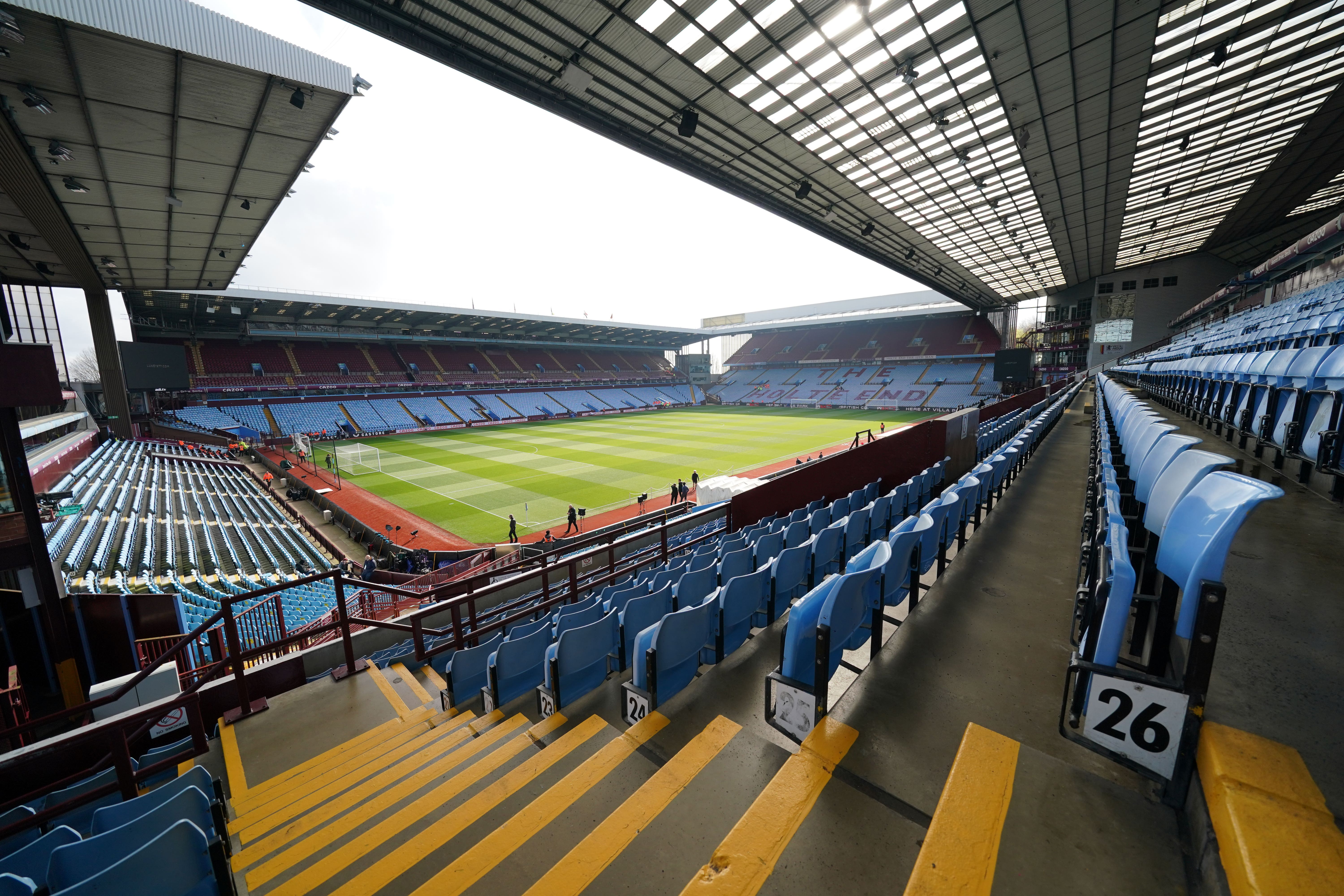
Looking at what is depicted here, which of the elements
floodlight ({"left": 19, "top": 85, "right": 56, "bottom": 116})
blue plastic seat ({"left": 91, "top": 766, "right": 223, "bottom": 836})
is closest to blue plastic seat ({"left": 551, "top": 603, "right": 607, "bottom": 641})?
blue plastic seat ({"left": 91, "top": 766, "right": 223, "bottom": 836})

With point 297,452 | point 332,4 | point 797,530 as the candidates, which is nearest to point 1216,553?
point 797,530

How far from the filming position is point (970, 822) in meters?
1.71

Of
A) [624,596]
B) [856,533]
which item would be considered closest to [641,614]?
[624,596]

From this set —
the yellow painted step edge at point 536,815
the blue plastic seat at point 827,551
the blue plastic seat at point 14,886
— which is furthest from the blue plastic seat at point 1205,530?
the blue plastic seat at point 14,886

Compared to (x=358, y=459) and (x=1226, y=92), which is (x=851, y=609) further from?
(x=358, y=459)

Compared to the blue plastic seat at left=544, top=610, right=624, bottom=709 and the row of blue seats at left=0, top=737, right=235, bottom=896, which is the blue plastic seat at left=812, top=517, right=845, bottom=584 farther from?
the row of blue seats at left=0, top=737, right=235, bottom=896

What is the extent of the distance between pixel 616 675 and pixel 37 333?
2413 inches

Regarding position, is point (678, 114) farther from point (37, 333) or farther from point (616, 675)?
point (37, 333)

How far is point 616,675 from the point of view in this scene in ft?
12.6

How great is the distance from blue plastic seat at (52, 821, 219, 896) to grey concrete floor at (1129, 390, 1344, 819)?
3.71 meters

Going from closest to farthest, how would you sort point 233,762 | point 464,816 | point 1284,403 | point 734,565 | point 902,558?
point 464,816, point 902,558, point 233,762, point 734,565, point 1284,403

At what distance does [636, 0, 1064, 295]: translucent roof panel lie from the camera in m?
9.78

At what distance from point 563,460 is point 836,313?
149ft

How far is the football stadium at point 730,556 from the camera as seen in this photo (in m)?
1.76
